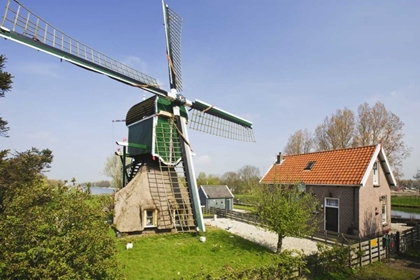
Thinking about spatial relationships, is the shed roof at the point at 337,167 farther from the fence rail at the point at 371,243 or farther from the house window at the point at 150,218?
the house window at the point at 150,218

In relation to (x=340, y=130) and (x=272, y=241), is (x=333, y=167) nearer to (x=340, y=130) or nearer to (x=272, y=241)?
(x=272, y=241)

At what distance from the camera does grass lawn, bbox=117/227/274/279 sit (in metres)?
9.68

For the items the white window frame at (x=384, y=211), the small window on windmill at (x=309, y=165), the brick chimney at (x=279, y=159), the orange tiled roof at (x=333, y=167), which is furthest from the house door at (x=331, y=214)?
the brick chimney at (x=279, y=159)

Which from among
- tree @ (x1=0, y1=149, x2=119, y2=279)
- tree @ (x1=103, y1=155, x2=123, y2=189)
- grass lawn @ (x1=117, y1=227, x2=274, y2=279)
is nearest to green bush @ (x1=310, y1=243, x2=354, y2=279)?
grass lawn @ (x1=117, y1=227, x2=274, y2=279)

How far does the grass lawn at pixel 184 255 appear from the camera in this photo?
968 centimetres

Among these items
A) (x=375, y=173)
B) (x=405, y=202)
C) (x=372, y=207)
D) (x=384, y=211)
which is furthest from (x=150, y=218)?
(x=405, y=202)

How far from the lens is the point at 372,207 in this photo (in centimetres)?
1636

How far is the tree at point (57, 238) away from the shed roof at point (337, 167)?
9565mm

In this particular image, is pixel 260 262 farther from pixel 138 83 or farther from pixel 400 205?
pixel 400 205

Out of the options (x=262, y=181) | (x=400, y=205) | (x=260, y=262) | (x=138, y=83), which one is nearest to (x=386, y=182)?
(x=262, y=181)

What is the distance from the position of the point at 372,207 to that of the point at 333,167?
10.4ft

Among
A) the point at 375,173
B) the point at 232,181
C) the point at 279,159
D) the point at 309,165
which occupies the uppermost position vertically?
the point at 279,159

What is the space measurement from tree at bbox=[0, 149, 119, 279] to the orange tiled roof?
9.62 m

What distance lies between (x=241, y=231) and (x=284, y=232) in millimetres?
6028
